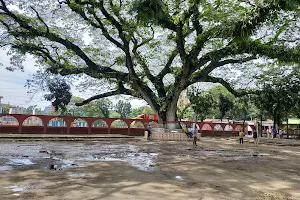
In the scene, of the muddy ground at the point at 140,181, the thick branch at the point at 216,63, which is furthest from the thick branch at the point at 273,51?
the muddy ground at the point at 140,181

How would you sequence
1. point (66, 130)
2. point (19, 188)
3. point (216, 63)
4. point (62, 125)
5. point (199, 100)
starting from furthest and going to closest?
1. point (199, 100)
2. point (62, 125)
3. point (66, 130)
4. point (216, 63)
5. point (19, 188)

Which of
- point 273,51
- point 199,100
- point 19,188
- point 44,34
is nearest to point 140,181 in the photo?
point 19,188

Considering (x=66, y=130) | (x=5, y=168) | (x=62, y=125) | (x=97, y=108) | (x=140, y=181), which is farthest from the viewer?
(x=97, y=108)

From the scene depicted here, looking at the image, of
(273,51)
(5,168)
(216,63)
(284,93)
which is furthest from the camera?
(284,93)

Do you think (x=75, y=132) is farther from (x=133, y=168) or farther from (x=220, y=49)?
(x=133, y=168)

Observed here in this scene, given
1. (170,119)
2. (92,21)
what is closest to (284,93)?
(170,119)

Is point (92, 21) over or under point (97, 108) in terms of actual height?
over

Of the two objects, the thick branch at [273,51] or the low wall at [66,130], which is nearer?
the thick branch at [273,51]

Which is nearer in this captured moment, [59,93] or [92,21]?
[92,21]

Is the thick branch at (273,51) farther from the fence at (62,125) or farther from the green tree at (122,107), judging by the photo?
the green tree at (122,107)

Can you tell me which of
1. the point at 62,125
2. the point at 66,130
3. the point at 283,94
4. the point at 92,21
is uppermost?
the point at 92,21

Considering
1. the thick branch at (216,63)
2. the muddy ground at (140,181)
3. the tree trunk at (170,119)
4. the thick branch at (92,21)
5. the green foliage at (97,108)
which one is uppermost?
the thick branch at (92,21)

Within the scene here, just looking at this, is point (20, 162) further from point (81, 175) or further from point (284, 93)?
point (284, 93)

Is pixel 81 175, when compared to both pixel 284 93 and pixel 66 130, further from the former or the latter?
pixel 284 93
